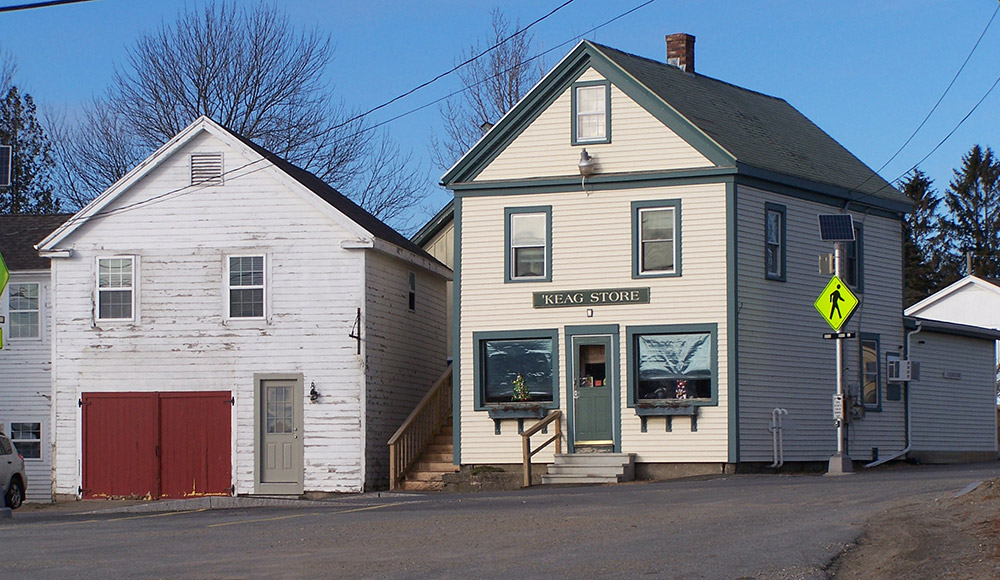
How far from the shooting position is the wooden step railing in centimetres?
2642

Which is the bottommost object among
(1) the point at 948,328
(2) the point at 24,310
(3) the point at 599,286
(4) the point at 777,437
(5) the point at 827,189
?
(4) the point at 777,437

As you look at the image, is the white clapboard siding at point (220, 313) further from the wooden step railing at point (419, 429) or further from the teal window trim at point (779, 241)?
the teal window trim at point (779, 241)

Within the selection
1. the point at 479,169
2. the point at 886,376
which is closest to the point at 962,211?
the point at 886,376

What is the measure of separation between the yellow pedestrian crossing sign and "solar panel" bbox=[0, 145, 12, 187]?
1510cm

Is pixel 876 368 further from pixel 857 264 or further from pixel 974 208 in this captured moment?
pixel 974 208

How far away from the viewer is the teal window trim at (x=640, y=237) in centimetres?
2500

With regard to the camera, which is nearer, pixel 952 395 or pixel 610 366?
pixel 610 366

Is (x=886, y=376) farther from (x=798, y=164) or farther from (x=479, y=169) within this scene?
(x=479, y=169)

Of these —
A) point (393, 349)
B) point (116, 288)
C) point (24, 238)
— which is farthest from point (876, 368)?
point (24, 238)

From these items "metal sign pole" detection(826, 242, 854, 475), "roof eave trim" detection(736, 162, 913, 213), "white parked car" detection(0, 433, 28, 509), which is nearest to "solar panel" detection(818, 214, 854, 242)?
"metal sign pole" detection(826, 242, 854, 475)

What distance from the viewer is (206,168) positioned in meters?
27.6

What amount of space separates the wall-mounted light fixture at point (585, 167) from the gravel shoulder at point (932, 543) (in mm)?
11659

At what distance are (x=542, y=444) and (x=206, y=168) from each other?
9234 mm

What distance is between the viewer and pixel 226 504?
960 inches
